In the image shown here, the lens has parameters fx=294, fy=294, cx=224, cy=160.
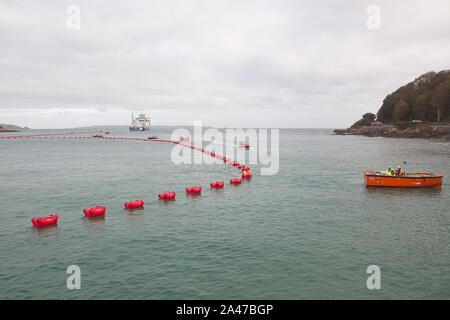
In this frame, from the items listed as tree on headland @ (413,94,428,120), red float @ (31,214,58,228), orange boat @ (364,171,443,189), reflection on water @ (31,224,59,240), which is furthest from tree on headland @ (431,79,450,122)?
reflection on water @ (31,224,59,240)

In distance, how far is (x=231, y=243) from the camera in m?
24.4

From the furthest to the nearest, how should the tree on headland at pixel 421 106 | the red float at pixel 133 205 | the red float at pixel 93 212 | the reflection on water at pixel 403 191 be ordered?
the tree on headland at pixel 421 106, the reflection on water at pixel 403 191, the red float at pixel 133 205, the red float at pixel 93 212

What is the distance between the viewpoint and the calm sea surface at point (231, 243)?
59.0ft

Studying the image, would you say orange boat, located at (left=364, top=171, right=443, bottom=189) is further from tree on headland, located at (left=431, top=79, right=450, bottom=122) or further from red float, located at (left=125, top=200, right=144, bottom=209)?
tree on headland, located at (left=431, top=79, right=450, bottom=122)

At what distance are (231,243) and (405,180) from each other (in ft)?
108

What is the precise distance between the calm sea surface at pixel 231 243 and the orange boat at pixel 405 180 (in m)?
1.45

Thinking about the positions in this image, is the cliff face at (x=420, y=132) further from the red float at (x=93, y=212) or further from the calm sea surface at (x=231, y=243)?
the red float at (x=93, y=212)

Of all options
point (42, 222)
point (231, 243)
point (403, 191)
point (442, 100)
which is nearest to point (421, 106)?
point (442, 100)

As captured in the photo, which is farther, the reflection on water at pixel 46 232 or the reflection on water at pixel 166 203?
the reflection on water at pixel 166 203

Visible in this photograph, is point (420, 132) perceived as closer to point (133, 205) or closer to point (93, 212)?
point (133, 205)

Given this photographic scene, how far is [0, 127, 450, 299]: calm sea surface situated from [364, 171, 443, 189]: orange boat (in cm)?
145

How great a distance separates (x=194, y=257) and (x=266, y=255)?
5411 millimetres

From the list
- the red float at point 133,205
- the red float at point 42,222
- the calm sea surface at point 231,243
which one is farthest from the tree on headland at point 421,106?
the red float at point 42,222
